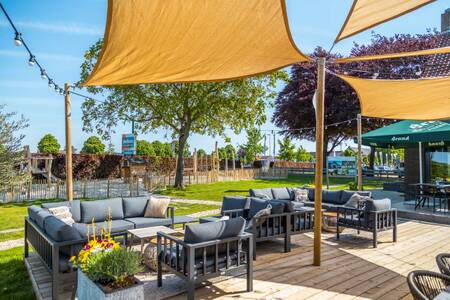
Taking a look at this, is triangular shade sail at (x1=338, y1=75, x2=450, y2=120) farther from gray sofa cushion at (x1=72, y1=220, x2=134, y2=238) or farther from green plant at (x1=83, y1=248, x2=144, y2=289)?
gray sofa cushion at (x1=72, y1=220, x2=134, y2=238)

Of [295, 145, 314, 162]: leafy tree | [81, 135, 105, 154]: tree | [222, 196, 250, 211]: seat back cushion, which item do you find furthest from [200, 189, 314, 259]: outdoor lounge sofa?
[295, 145, 314, 162]: leafy tree

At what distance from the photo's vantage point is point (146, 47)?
10.8ft

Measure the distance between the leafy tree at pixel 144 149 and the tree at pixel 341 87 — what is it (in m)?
11.8

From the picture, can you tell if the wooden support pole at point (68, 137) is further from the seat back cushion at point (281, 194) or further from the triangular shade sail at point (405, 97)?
the triangular shade sail at point (405, 97)

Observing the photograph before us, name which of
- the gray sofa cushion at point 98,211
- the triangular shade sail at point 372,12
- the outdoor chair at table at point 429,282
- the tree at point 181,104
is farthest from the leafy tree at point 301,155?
the outdoor chair at table at point 429,282

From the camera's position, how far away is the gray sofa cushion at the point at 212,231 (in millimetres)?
3723

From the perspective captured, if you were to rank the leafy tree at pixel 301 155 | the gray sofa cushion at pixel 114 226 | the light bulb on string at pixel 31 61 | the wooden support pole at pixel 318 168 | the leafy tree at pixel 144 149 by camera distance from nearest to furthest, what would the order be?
1. the wooden support pole at pixel 318 168
2. the gray sofa cushion at pixel 114 226
3. the light bulb on string at pixel 31 61
4. the leafy tree at pixel 144 149
5. the leafy tree at pixel 301 155

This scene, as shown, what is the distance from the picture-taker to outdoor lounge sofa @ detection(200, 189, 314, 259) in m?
5.41

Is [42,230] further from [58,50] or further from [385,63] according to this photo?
[385,63]

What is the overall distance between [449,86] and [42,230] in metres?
6.39

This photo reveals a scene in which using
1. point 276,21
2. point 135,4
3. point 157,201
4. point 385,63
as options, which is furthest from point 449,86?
point 385,63

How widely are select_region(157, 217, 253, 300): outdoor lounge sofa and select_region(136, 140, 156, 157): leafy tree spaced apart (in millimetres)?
25877

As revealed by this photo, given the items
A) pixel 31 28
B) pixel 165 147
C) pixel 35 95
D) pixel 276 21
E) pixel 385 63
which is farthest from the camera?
pixel 165 147

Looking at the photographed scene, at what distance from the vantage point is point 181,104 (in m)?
16.5
